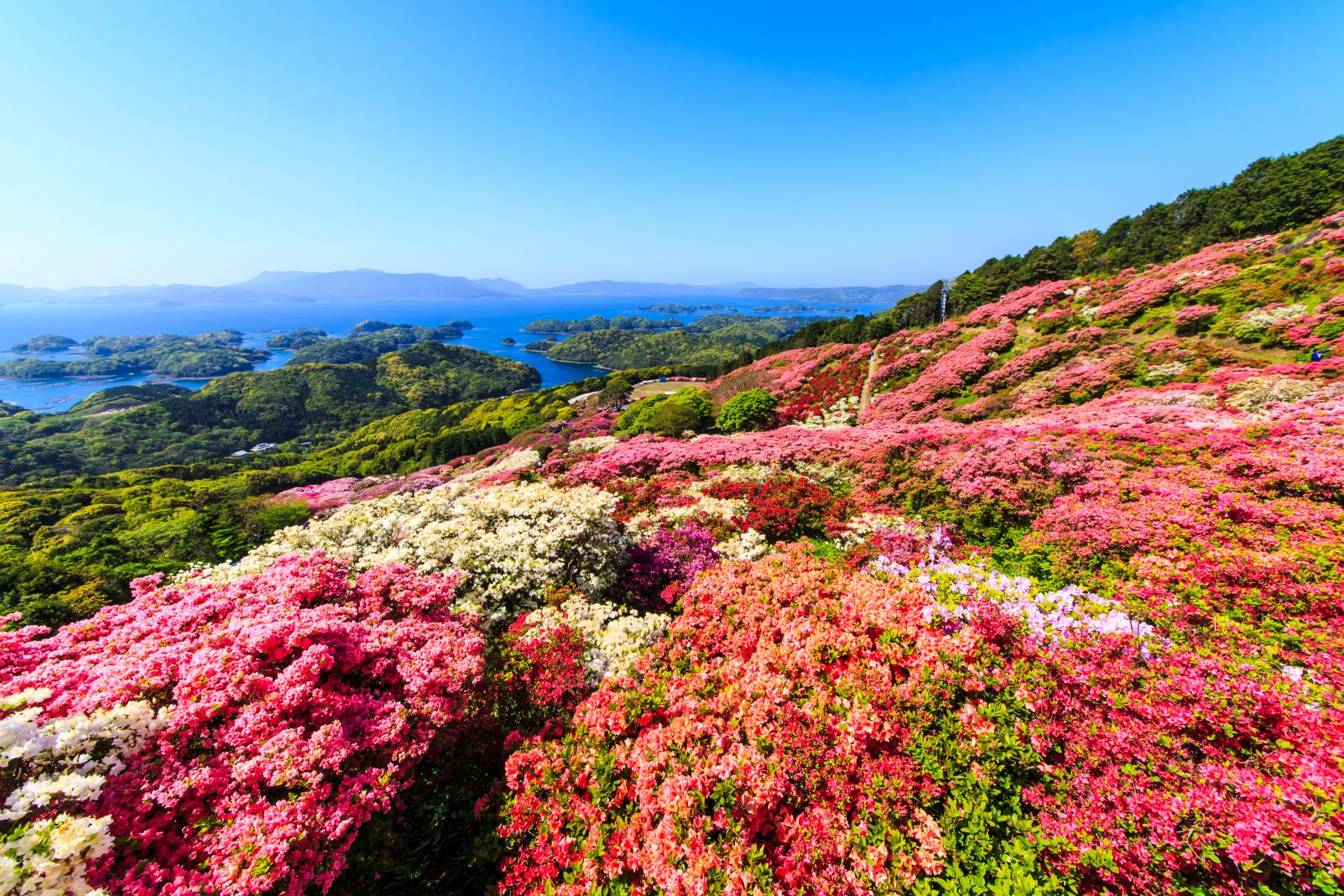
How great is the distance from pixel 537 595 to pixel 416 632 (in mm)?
2211

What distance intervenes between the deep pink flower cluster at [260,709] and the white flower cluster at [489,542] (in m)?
1.29

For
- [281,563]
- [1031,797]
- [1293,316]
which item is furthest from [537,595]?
[1293,316]

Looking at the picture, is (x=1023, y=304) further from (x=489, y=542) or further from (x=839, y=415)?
(x=489, y=542)

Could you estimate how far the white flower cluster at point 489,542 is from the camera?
749 cm

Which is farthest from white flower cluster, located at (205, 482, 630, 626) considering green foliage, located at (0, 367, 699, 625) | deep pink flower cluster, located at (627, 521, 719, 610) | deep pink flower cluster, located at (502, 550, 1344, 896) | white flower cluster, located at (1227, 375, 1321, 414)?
white flower cluster, located at (1227, 375, 1321, 414)

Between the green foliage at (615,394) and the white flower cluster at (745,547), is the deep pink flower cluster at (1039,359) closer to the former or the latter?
the white flower cluster at (745,547)

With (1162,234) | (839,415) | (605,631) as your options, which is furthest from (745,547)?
(1162,234)

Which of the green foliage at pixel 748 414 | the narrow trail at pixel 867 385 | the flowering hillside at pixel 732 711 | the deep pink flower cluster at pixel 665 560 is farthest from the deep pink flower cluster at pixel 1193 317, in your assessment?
the deep pink flower cluster at pixel 665 560

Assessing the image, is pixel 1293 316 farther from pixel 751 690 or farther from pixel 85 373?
pixel 85 373

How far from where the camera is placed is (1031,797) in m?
3.51

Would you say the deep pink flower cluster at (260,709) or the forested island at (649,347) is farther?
the forested island at (649,347)

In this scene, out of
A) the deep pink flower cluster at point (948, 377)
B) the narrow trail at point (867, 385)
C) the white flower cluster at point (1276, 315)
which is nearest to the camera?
the white flower cluster at point (1276, 315)

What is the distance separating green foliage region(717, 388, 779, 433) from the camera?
26406mm

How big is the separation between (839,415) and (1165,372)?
506 inches
